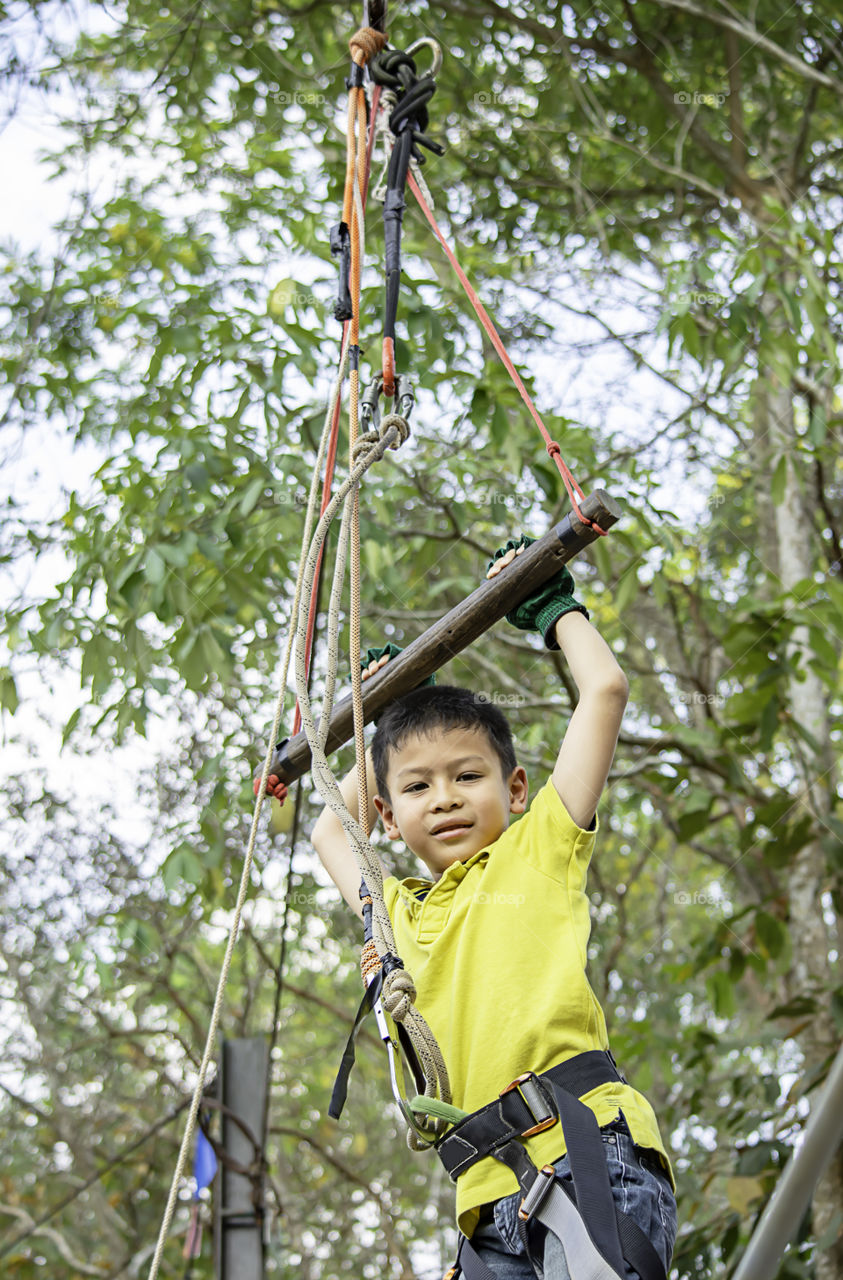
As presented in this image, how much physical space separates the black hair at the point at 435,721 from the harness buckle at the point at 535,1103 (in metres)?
0.36

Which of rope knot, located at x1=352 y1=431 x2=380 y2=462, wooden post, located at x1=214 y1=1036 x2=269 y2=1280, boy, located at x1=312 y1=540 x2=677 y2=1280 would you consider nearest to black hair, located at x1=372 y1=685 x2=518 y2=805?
boy, located at x1=312 y1=540 x2=677 y2=1280

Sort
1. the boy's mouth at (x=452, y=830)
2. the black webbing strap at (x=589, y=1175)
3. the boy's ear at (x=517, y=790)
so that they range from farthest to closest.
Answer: the boy's ear at (x=517, y=790)
the boy's mouth at (x=452, y=830)
the black webbing strap at (x=589, y=1175)

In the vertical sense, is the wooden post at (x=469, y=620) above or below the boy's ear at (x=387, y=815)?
above

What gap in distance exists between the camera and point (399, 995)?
99 cm

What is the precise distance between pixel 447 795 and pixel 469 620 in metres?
0.21

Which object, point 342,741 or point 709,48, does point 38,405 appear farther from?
point 709,48

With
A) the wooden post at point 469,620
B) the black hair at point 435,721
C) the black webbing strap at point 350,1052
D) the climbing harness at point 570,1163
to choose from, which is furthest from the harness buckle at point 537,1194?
the wooden post at point 469,620

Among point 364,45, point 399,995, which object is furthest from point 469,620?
point 364,45

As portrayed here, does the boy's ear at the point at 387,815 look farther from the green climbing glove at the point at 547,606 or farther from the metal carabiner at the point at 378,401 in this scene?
the metal carabiner at the point at 378,401

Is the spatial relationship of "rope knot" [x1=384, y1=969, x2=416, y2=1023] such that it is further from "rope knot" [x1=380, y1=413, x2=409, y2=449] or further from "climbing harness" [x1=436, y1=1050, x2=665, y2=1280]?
"rope knot" [x1=380, y1=413, x2=409, y2=449]

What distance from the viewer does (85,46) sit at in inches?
139

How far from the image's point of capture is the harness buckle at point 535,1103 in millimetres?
1023

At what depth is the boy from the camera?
3.43ft

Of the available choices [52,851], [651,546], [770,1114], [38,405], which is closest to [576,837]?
[651,546]
